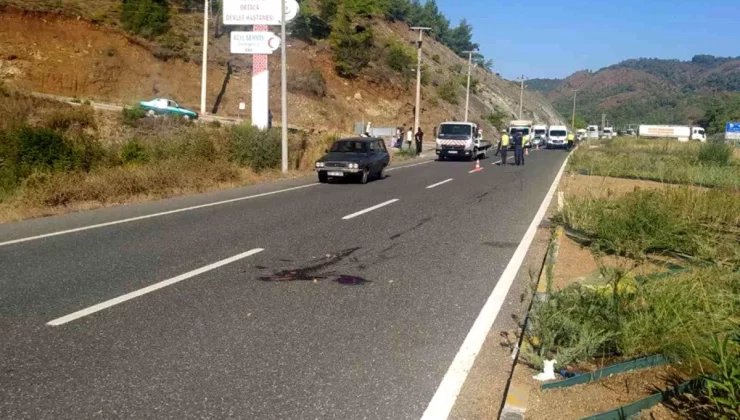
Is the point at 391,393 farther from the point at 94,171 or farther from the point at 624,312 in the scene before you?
the point at 94,171

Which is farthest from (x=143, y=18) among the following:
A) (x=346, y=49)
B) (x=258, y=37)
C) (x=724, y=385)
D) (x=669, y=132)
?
(x=669, y=132)

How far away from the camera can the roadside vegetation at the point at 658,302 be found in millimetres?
4348

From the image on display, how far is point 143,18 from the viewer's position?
A: 5222cm

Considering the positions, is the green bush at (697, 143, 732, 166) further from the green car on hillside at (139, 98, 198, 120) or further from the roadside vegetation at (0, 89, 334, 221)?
the green car on hillside at (139, 98, 198, 120)

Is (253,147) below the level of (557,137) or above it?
below

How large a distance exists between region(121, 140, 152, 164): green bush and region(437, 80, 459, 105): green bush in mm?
61321

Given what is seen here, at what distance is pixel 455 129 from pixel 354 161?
56.3 feet

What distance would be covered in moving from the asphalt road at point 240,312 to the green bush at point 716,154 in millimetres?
16530

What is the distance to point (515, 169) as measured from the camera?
2842 centimetres

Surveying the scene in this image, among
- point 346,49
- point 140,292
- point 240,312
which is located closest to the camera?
point 240,312

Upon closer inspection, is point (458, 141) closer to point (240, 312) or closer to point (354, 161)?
point (354, 161)

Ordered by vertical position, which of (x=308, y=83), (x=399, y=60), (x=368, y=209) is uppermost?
(x=399, y=60)

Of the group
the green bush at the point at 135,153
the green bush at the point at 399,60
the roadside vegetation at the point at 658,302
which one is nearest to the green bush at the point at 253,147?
the green bush at the point at 135,153

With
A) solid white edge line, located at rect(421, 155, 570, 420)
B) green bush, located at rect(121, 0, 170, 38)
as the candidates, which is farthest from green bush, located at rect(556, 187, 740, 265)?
green bush, located at rect(121, 0, 170, 38)
